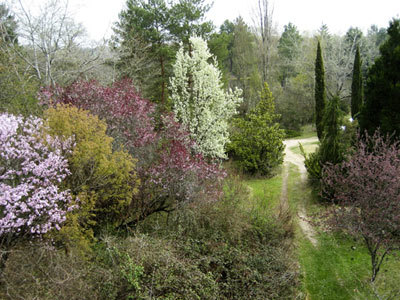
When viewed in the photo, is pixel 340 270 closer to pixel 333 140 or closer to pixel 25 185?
pixel 333 140

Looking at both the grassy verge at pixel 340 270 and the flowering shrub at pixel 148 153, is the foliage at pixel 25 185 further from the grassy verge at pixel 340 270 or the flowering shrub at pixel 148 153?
the grassy verge at pixel 340 270

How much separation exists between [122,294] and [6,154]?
2473mm

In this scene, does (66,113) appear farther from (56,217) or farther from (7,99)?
→ (7,99)

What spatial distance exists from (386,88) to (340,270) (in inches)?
211

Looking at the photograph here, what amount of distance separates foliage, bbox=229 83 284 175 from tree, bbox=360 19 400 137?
4213 millimetres

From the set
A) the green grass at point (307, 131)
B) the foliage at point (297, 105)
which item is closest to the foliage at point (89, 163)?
the green grass at point (307, 131)

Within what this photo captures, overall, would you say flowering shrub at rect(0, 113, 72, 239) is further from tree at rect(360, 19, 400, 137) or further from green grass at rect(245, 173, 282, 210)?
tree at rect(360, 19, 400, 137)

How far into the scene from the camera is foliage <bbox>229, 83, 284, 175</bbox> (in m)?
12.1

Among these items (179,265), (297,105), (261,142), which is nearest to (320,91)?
(297,105)

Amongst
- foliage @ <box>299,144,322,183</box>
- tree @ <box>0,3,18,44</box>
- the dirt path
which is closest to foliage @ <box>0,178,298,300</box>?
the dirt path

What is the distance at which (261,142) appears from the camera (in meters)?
12.1

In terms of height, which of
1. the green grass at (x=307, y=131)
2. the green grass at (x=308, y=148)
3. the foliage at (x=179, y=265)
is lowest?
the foliage at (x=179, y=265)

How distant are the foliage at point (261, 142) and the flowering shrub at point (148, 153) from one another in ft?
15.2

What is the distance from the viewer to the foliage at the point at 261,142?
12125 mm
